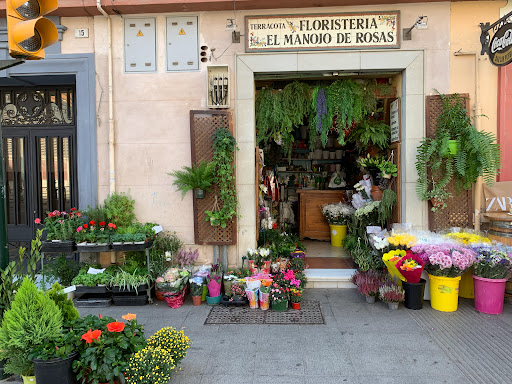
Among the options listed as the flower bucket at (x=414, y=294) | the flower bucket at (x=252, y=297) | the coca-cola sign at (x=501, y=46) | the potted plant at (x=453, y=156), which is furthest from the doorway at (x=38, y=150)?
the coca-cola sign at (x=501, y=46)

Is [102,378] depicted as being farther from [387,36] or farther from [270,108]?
[387,36]

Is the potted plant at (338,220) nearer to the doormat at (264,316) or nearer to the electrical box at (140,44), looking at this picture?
the doormat at (264,316)

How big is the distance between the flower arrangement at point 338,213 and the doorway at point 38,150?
568 centimetres

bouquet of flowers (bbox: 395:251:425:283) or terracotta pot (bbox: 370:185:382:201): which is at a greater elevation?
terracotta pot (bbox: 370:185:382:201)

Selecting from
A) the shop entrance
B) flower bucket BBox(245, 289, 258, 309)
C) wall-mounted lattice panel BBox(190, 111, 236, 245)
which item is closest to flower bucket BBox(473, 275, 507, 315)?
the shop entrance

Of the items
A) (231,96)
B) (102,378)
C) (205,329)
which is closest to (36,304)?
(102,378)

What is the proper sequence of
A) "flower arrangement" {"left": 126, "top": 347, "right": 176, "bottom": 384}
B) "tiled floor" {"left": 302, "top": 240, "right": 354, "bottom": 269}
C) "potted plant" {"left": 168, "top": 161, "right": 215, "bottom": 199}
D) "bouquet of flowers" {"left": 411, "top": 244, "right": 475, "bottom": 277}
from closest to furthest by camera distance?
"flower arrangement" {"left": 126, "top": 347, "right": 176, "bottom": 384} < "bouquet of flowers" {"left": 411, "top": 244, "right": 475, "bottom": 277} < "potted plant" {"left": 168, "top": 161, "right": 215, "bottom": 199} < "tiled floor" {"left": 302, "top": 240, "right": 354, "bottom": 269}

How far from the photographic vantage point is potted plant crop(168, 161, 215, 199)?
20.2 feet

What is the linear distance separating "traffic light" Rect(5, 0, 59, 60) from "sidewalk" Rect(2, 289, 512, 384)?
3376 millimetres

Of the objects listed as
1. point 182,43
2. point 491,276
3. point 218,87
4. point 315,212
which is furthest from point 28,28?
point 315,212

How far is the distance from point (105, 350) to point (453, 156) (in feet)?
18.7

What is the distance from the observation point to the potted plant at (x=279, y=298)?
5.59 m

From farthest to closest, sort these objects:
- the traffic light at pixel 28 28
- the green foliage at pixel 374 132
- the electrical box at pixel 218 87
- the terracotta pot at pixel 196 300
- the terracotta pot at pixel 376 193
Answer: the terracotta pot at pixel 376 193 → the green foliage at pixel 374 132 → the electrical box at pixel 218 87 → the terracotta pot at pixel 196 300 → the traffic light at pixel 28 28

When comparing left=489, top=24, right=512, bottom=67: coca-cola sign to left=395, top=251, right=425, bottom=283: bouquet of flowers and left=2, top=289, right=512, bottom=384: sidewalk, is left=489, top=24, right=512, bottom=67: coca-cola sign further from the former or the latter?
left=2, top=289, right=512, bottom=384: sidewalk
